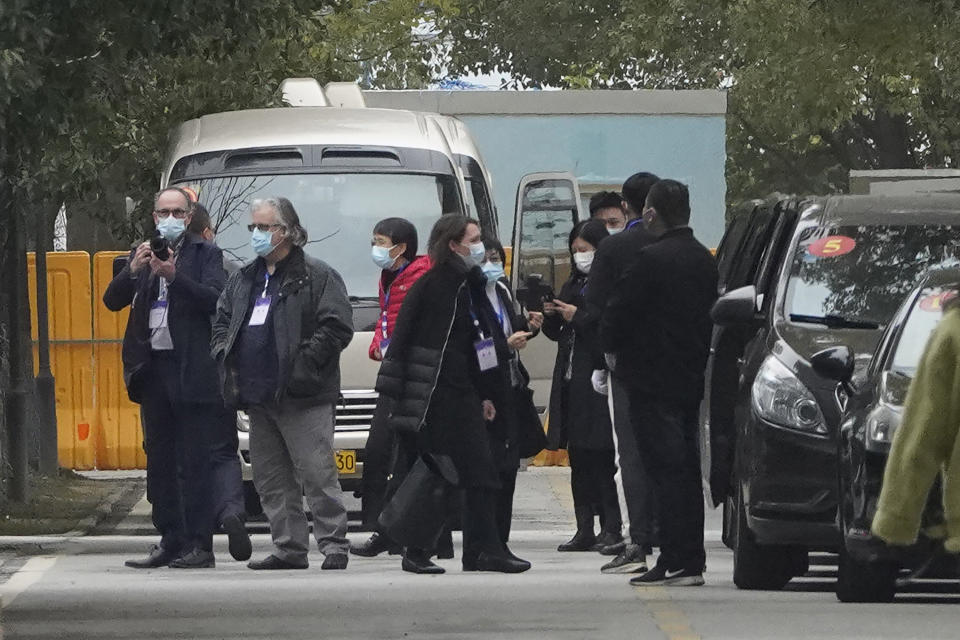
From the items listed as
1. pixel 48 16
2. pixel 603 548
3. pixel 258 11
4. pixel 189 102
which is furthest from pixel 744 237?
pixel 189 102

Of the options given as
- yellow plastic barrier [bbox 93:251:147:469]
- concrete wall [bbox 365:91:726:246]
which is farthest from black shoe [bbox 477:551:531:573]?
concrete wall [bbox 365:91:726:246]

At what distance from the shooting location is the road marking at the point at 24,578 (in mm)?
12070

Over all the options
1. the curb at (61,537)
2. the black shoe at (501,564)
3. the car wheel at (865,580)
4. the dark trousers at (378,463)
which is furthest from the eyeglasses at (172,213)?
the car wheel at (865,580)

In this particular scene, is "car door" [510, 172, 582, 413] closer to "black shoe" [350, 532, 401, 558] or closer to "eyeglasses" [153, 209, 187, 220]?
"black shoe" [350, 532, 401, 558]

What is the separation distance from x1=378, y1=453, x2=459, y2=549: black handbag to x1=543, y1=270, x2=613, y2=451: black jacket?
57.1 inches

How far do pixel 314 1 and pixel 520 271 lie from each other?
11.0 feet

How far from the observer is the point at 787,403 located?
1165cm

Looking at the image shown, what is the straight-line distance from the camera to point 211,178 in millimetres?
17531

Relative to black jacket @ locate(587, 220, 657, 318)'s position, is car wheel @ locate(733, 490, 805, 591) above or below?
below

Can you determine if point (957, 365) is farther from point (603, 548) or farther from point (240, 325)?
point (603, 548)

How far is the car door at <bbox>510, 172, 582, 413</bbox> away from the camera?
1867 centimetres

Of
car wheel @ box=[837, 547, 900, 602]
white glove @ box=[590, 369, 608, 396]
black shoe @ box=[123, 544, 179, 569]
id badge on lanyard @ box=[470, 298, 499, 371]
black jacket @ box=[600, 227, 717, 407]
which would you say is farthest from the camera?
black shoe @ box=[123, 544, 179, 569]

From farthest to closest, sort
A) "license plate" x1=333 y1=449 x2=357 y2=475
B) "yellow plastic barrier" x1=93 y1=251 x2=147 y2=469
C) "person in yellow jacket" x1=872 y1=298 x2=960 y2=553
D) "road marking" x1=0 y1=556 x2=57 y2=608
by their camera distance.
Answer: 1. "yellow plastic barrier" x1=93 y1=251 x2=147 y2=469
2. "license plate" x1=333 y1=449 x2=357 y2=475
3. "road marking" x1=0 y1=556 x2=57 y2=608
4. "person in yellow jacket" x1=872 y1=298 x2=960 y2=553

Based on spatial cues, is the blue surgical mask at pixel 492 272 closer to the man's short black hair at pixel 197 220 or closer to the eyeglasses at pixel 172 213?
the man's short black hair at pixel 197 220
